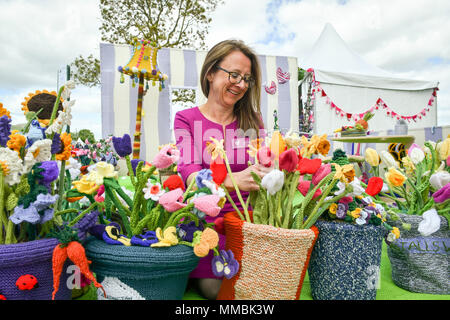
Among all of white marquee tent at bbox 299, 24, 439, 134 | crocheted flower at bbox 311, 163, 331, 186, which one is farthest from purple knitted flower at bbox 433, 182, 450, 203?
white marquee tent at bbox 299, 24, 439, 134

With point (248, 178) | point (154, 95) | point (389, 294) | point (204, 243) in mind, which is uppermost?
point (154, 95)

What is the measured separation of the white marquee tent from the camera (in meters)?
4.34

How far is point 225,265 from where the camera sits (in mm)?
596

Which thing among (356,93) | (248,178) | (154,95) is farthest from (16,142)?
(356,93)

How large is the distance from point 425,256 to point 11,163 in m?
0.98

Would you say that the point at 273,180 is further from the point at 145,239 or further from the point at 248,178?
the point at 145,239

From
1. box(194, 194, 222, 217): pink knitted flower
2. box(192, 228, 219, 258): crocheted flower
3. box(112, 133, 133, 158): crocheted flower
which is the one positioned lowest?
box(192, 228, 219, 258): crocheted flower

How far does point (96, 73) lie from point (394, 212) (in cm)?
554

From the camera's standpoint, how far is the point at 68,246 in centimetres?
51

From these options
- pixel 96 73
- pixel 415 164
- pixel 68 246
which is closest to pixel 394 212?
pixel 415 164

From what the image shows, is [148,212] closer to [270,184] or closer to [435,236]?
[270,184]

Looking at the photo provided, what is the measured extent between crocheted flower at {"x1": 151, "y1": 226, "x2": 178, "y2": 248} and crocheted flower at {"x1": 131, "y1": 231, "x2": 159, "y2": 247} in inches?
0.4

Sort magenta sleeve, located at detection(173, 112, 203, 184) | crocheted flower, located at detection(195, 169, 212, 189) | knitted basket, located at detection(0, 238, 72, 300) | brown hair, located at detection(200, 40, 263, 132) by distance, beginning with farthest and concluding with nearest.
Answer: brown hair, located at detection(200, 40, 263, 132) → magenta sleeve, located at detection(173, 112, 203, 184) → crocheted flower, located at detection(195, 169, 212, 189) → knitted basket, located at detection(0, 238, 72, 300)

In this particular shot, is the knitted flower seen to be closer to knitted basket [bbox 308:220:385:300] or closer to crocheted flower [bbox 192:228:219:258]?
knitted basket [bbox 308:220:385:300]
